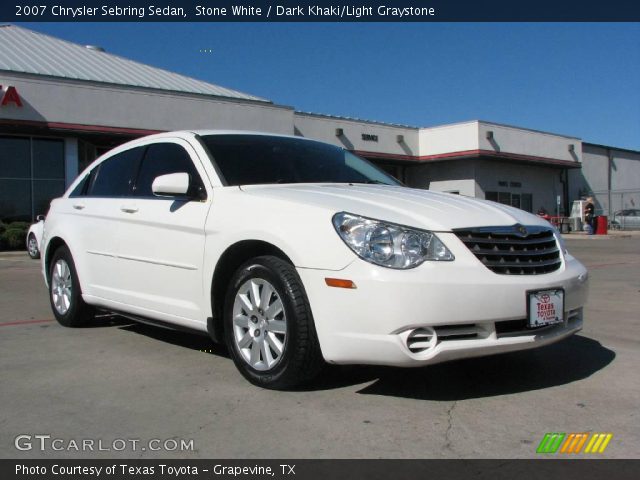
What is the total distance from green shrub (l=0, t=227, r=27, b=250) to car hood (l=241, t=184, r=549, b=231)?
17.0 meters

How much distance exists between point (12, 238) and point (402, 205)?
17988mm

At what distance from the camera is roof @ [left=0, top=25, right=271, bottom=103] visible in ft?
74.1

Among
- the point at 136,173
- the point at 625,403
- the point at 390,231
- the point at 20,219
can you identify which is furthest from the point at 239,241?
the point at 20,219

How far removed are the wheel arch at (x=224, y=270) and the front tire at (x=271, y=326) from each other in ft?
0.38

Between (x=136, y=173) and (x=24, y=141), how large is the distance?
18.6 metres

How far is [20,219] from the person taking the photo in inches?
848

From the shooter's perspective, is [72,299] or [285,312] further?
[72,299]

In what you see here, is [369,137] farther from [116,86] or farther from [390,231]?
[390,231]

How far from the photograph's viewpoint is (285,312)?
3705mm

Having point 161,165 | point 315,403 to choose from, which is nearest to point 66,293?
point 161,165
